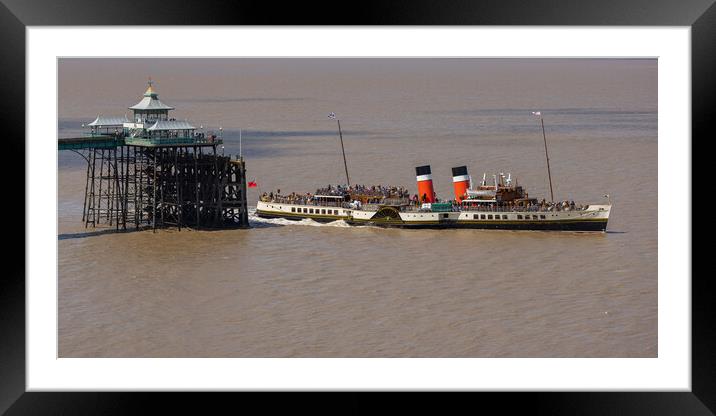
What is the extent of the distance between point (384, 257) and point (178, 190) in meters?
12.8

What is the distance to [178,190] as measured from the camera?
183 ft

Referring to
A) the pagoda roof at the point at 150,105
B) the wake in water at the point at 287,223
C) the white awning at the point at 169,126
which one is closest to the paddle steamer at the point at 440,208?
the wake in water at the point at 287,223

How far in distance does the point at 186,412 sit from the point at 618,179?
41125 millimetres

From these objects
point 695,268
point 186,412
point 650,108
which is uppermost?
point 650,108

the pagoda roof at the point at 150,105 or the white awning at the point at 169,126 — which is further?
the pagoda roof at the point at 150,105

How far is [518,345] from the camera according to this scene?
3189 cm

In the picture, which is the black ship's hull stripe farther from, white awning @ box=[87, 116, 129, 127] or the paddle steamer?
white awning @ box=[87, 116, 129, 127]

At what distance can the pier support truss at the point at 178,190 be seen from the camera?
55500mm

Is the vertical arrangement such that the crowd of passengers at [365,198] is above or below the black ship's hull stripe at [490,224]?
above

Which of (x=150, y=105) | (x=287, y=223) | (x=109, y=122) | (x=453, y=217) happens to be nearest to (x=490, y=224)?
(x=453, y=217)

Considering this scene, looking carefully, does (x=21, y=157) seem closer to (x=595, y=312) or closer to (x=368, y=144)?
(x=595, y=312)

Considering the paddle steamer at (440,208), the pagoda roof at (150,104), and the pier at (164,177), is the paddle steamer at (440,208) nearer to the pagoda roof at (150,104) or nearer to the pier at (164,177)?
the pier at (164,177)

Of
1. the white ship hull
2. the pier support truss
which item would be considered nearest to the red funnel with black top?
the white ship hull

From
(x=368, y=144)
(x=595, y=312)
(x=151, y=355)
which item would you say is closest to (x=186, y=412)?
(x=151, y=355)
